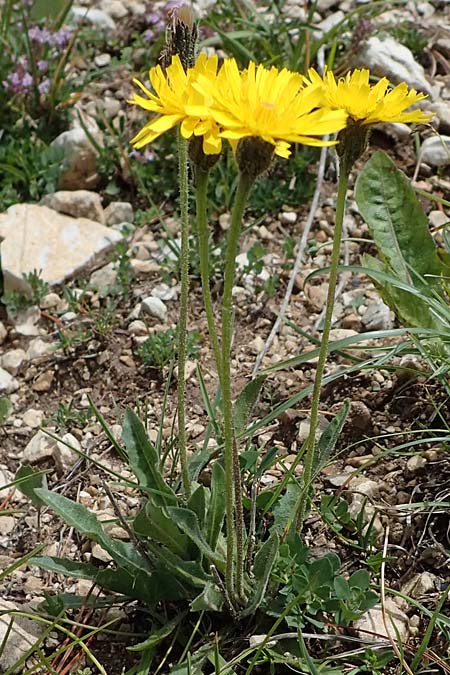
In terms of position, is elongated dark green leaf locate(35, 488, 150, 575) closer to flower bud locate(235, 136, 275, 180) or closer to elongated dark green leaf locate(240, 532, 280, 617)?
elongated dark green leaf locate(240, 532, 280, 617)

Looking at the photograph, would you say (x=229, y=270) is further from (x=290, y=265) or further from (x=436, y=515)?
(x=290, y=265)

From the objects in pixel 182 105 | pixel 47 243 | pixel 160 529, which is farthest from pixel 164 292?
pixel 182 105

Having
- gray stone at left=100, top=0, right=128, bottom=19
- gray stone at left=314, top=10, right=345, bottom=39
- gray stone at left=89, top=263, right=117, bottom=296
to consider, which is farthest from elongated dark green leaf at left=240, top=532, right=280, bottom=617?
gray stone at left=100, top=0, right=128, bottom=19

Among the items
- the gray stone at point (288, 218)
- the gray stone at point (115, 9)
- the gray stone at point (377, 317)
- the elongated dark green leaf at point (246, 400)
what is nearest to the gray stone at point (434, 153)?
the gray stone at point (288, 218)

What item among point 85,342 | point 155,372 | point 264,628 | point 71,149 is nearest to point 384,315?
point 155,372

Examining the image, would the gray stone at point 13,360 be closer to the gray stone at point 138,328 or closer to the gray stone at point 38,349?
the gray stone at point 38,349

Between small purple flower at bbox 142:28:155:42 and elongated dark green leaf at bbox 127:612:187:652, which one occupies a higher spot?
small purple flower at bbox 142:28:155:42
